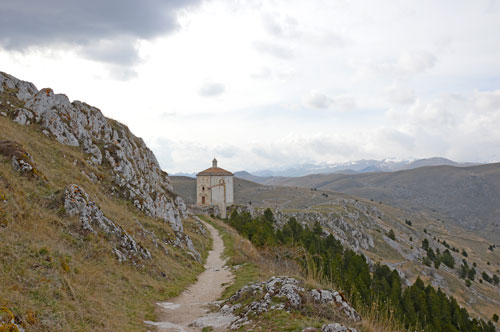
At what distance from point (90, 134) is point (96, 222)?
15444 mm

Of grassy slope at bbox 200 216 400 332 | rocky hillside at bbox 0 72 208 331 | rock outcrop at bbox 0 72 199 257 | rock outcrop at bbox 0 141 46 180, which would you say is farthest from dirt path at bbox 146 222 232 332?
rock outcrop at bbox 0 141 46 180

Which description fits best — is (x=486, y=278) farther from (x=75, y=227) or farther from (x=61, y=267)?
(x=61, y=267)

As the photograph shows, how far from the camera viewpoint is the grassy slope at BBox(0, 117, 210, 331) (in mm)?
7609

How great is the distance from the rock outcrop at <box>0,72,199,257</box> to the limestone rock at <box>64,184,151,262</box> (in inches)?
300

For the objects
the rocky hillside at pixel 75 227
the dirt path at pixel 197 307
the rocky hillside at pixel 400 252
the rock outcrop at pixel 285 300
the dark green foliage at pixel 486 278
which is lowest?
the dark green foliage at pixel 486 278

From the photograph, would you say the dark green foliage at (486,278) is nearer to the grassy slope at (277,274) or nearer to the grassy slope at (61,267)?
the grassy slope at (277,274)

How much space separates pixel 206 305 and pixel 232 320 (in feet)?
10.8

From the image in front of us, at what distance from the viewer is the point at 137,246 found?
16453mm

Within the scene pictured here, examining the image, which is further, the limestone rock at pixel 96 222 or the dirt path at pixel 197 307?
the limestone rock at pixel 96 222

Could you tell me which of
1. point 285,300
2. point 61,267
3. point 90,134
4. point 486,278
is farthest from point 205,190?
point 486,278

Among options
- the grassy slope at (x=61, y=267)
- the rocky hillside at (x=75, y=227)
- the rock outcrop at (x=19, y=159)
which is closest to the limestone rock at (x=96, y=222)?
the rocky hillside at (x=75, y=227)

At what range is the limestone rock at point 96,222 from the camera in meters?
14.1

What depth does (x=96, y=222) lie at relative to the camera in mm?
14820

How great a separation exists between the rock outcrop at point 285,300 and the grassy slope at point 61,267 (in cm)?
319
